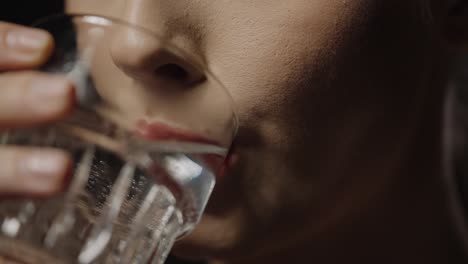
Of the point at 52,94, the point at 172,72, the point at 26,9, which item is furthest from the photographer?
the point at 26,9

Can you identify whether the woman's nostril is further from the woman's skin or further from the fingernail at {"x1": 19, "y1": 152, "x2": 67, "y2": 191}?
the fingernail at {"x1": 19, "y1": 152, "x2": 67, "y2": 191}

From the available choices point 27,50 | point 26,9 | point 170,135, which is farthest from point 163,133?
point 26,9

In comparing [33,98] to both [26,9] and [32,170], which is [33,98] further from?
[26,9]

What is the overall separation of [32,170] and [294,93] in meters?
0.26

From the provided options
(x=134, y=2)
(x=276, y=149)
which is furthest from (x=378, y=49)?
(x=134, y=2)

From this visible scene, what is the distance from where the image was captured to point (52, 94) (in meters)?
0.43

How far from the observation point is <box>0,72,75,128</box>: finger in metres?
0.43

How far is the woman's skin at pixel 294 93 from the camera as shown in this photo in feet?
1.81

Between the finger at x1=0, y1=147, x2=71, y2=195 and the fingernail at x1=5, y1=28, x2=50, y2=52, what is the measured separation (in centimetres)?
8

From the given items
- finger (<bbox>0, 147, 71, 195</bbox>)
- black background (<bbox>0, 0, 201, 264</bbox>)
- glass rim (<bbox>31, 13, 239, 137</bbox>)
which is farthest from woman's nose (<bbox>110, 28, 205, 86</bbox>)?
black background (<bbox>0, 0, 201, 264</bbox>)

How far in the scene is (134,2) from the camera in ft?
1.82

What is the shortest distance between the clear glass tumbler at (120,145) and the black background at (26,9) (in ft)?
2.55

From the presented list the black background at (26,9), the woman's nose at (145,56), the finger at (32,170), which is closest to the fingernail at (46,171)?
the finger at (32,170)

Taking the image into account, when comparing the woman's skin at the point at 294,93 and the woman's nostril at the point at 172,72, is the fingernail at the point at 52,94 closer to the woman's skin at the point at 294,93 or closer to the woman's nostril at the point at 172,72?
the woman's skin at the point at 294,93
